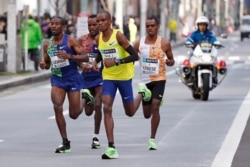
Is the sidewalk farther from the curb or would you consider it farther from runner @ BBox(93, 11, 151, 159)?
runner @ BBox(93, 11, 151, 159)

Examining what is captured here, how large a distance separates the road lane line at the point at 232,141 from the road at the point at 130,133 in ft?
0.17

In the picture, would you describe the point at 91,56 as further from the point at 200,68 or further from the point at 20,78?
the point at 20,78

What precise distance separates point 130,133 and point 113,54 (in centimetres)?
334

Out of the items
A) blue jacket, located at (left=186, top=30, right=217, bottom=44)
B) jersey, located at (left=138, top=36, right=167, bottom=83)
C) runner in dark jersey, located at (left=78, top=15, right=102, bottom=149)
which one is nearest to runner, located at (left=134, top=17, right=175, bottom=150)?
jersey, located at (left=138, top=36, right=167, bottom=83)

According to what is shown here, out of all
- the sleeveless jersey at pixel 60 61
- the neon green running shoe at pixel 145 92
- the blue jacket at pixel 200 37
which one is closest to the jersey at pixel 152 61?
the neon green running shoe at pixel 145 92

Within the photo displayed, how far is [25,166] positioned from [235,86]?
60.2 feet

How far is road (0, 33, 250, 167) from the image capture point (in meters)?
14.4

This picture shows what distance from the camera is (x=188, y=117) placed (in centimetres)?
2128

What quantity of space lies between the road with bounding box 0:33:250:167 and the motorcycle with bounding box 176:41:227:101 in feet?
1.16

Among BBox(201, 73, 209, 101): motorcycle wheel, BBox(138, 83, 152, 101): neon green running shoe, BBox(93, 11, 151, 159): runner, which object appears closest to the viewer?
BBox(93, 11, 151, 159): runner

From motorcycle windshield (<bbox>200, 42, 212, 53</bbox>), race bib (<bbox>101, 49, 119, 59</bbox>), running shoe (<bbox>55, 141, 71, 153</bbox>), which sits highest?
race bib (<bbox>101, 49, 119, 59</bbox>)

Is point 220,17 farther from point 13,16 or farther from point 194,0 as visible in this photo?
point 13,16

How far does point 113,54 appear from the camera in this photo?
1503 centimetres

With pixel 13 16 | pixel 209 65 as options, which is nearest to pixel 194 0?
pixel 13 16
